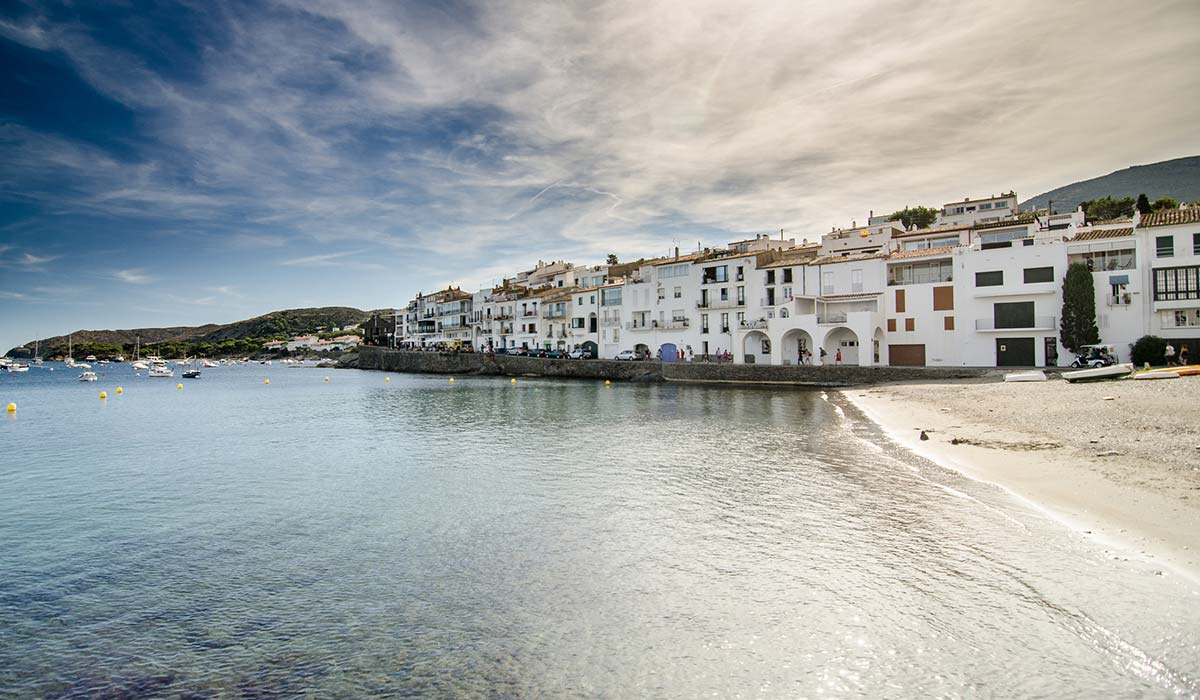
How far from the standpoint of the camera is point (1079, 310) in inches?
1736

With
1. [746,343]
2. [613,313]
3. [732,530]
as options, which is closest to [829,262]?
[746,343]

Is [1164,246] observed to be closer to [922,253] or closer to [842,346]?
[922,253]

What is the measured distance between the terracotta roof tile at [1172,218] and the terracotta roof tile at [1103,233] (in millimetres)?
1367

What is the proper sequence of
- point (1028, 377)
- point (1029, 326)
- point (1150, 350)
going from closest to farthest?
point (1028, 377), point (1150, 350), point (1029, 326)

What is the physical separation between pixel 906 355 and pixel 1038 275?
1140 centimetres

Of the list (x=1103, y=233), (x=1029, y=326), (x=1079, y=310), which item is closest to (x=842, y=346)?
(x=1029, y=326)

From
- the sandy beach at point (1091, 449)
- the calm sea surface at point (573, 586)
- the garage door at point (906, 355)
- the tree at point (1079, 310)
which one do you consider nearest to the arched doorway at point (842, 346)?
the garage door at point (906, 355)

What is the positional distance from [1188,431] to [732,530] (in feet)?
48.3

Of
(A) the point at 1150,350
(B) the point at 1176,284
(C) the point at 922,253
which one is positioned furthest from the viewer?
(C) the point at 922,253

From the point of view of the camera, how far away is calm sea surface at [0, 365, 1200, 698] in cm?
769

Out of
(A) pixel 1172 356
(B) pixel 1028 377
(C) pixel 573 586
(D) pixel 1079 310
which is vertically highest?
(D) pixel 1079 310

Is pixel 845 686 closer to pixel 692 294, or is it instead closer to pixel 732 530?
pixel 732 530

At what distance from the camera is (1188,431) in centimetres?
1805

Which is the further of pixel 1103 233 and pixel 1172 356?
pixel 1103 233
